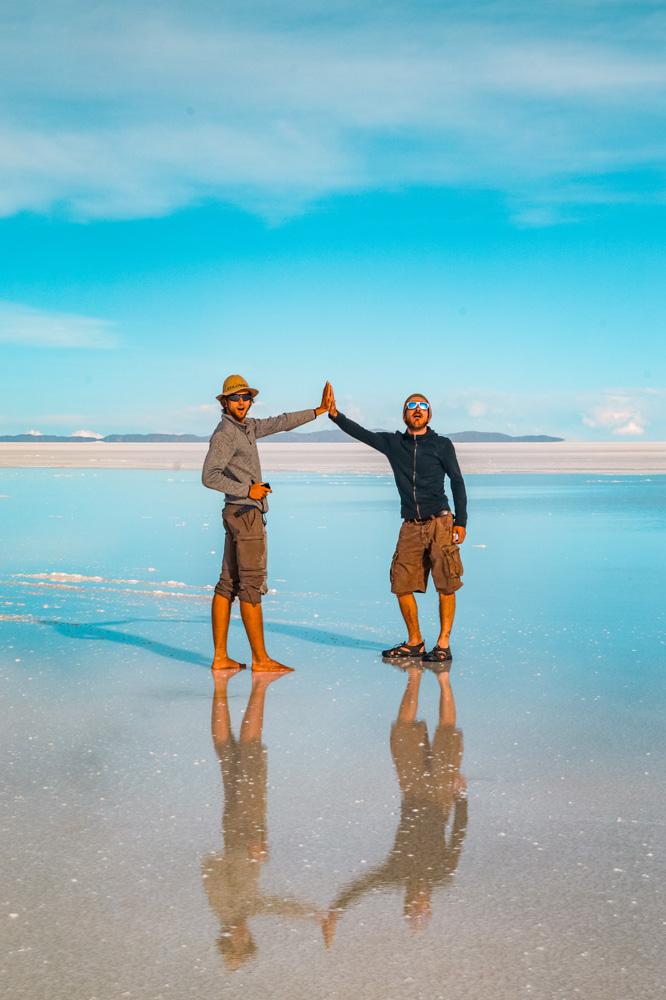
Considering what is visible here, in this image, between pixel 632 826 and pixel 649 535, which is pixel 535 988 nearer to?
pixel 632 826

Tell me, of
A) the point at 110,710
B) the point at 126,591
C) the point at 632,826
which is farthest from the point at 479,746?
the point at 126,591

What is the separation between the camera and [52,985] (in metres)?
2.77

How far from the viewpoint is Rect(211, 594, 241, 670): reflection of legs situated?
22.3 feet

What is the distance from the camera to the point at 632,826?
→ 3.94m

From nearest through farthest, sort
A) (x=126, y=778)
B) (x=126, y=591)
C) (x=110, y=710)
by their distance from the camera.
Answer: (x=126, y=778) → (x=110, y=710) → (x=126, y=591)

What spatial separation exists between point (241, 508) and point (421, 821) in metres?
3.10

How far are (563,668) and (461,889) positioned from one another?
345 cm

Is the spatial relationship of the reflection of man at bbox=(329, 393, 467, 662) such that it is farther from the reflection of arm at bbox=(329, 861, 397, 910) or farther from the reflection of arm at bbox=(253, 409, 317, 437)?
the reflection of arm at bbox=(329, 861, 397, 910)

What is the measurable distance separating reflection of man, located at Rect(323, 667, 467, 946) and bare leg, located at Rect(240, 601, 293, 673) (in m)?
1.24

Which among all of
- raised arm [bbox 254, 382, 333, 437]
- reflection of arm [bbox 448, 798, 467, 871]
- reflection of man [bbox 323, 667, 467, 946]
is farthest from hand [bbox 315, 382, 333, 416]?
Answer: reflection of arm [bbox 448, 798, 467, 871]

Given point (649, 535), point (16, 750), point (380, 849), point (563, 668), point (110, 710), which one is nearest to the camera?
point (380, 849)

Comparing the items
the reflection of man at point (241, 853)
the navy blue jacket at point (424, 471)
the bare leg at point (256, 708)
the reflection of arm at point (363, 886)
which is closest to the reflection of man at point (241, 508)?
the bare leg at point (256, 708)

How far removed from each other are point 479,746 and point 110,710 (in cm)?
212

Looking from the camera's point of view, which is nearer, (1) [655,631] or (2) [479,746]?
(2) [479,746]
